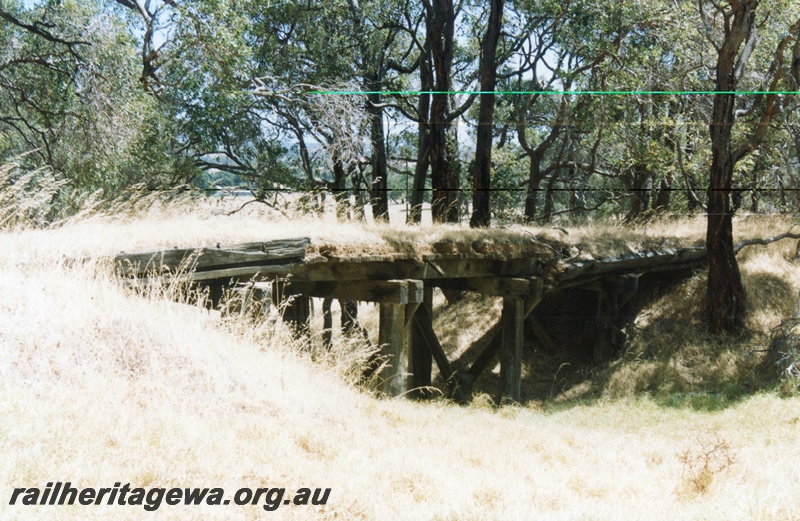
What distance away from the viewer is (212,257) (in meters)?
7.08

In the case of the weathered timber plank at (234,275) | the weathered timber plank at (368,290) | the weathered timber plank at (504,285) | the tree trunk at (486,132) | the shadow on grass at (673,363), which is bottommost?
the shadow on grass at (673,363)

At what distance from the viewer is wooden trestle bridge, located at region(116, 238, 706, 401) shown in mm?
7305

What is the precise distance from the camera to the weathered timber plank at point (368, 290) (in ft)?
29.7

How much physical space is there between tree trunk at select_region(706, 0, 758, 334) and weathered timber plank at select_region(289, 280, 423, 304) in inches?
235

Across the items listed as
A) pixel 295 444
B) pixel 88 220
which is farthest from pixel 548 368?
pixel 295 444

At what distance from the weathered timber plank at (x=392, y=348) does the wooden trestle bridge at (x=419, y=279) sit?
13 mm

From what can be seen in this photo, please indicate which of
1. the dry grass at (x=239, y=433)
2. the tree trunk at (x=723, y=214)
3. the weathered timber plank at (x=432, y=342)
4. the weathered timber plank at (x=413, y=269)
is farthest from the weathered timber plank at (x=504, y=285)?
the tree trunk at (x=723, y=214)

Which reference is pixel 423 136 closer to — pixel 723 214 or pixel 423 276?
pixel 723 214

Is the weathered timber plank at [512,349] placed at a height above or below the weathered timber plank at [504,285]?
below

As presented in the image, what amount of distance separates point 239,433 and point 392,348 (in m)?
4.58

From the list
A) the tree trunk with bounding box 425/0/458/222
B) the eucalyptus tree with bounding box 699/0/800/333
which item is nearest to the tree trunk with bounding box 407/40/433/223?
the tree trunk with bounding box 425/0/458/222

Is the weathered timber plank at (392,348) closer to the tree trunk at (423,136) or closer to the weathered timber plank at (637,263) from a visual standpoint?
the weathered timber plank at (637,263)

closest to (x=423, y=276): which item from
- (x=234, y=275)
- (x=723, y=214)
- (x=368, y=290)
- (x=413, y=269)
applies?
(x=413, y=269)

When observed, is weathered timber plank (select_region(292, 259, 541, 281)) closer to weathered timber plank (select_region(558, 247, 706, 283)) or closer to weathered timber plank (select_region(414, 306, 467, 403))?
weathered timber plank (select_region(558, 247, 706, 283))
